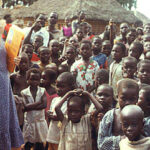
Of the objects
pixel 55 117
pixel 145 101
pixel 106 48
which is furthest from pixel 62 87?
pixel 106 48

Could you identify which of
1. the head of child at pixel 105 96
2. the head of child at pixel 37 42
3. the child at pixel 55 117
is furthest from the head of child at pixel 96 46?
the head of child at pixel 105 96

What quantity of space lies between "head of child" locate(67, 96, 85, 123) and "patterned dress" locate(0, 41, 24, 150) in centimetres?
87

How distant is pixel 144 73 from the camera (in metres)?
3.81

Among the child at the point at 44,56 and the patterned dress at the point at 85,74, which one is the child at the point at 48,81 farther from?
the child at the point at 44,56

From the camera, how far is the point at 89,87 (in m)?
4.65

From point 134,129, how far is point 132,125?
38mm

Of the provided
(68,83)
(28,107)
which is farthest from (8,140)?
(28,107)

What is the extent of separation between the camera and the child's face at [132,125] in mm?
2320

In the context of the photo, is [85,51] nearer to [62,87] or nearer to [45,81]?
[45,81]

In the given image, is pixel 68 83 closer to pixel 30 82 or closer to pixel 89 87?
pixel 30 82

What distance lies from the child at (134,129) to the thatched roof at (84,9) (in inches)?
537

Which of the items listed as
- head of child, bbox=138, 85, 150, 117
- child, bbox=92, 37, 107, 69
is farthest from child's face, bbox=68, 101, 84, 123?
child, bbox=92, 37, 107, 69

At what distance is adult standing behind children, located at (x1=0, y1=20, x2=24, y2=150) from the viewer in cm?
211

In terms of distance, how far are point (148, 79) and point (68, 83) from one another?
3.56 feet
